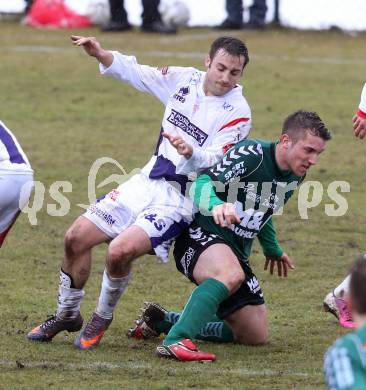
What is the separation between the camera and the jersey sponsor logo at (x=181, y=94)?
7.00 m

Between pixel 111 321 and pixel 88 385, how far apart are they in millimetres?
990

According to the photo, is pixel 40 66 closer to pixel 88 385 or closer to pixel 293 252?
pixel 293 252

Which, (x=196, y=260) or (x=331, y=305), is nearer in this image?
(x=196, y=260)

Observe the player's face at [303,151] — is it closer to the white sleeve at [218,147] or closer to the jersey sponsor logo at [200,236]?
the white sleeve at [218,147]

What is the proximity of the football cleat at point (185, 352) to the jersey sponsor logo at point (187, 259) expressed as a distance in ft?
1.72

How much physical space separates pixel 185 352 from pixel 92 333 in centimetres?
62

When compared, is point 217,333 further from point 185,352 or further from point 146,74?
point 146,74

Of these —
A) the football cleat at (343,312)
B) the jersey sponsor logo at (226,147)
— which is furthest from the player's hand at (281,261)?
the jersey sponsor logo at (226,147)

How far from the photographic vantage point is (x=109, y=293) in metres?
6.70

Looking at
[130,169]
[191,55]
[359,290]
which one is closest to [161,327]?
[359,290]

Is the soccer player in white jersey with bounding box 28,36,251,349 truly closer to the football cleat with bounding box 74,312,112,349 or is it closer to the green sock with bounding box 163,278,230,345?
the football cleat with bounding box 74,312,112,349

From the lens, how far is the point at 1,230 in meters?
6.84

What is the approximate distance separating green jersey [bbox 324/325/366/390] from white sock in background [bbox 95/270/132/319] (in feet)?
9.01

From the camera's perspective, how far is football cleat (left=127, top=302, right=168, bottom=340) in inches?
275
